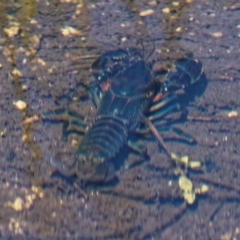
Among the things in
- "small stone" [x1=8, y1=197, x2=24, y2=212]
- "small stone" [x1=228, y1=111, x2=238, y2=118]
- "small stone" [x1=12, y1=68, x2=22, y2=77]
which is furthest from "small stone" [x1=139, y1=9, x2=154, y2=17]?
"small stone" [x1=8, y1=197, x2=24, y2=212]

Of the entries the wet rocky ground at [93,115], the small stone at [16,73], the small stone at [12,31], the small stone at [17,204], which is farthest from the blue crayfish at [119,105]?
the small stone at [12,31]

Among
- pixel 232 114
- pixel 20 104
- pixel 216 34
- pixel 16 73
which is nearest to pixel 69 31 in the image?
pixel 16 73

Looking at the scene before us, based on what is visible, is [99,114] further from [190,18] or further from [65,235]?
[190,18]

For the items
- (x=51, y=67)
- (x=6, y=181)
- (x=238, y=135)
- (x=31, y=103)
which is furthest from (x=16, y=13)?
(x=238, y=135)

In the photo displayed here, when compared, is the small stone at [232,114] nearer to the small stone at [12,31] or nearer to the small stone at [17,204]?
the small stone at [17,204]

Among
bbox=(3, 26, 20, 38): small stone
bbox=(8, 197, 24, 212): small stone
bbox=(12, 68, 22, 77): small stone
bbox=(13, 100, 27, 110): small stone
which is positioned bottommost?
bbox=(8, 197, 24, 212): small stone

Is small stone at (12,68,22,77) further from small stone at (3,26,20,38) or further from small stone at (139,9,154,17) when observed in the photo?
small stone at (139,9,154,17)

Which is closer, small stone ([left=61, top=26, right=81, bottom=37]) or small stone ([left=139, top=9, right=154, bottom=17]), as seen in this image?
small stone ([left=61, top=26, right=81, bottom=37])
